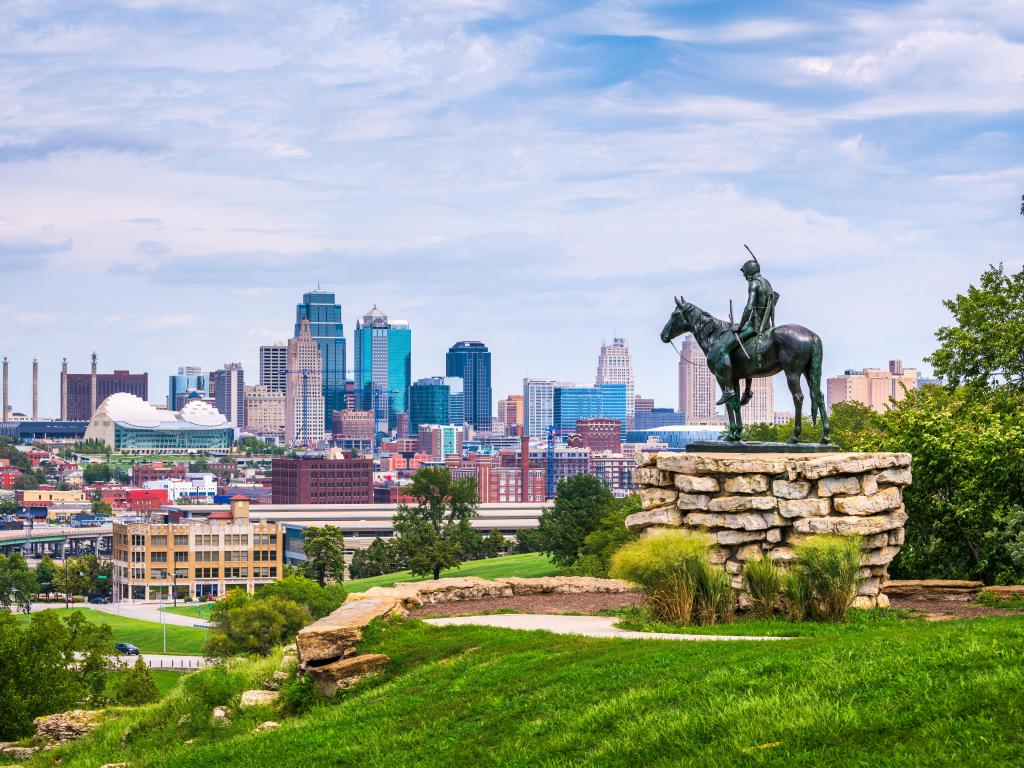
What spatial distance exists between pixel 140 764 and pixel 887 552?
8.58 meters

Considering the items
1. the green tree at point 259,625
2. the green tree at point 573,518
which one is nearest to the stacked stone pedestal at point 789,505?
the green tree at point 259,625

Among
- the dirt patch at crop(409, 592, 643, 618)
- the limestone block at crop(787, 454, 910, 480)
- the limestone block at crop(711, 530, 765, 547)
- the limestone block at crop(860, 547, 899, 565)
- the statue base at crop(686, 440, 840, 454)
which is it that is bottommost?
the dirt patch at crop(409, 592, 643, 618)

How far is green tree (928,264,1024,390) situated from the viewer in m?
24.7

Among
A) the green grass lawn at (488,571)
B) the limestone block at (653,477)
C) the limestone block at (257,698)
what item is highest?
the limestone block at (653,477)

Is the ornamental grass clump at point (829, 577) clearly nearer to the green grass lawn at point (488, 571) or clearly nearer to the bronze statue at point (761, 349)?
the bronze statue at point (761, 349)

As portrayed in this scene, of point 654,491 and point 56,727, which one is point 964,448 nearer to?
point 654,491

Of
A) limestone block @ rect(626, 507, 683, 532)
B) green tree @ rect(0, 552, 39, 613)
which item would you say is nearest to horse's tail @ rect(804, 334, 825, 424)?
limestone block @ rect(626, 507, 683, 532)

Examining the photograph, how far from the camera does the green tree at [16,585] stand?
93.6 meters

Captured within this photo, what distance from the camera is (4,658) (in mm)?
29859

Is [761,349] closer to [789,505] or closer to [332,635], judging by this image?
[789,505]

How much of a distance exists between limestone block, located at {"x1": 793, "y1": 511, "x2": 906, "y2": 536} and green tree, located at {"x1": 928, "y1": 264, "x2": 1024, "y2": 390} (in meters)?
9.28

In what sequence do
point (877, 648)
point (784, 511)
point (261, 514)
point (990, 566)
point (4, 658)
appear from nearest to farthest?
point (877, 648) → point (784, 511) → point (990, 566) → point (4, 658) → point (261, 514)

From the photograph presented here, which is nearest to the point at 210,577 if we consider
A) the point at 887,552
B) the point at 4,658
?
the point at 4,658

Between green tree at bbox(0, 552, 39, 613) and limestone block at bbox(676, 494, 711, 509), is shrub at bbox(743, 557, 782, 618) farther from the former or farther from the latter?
green tree at bbox(0, 552, 39, 613)
